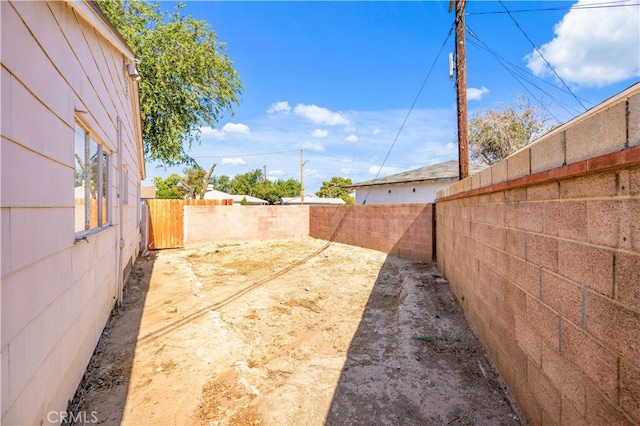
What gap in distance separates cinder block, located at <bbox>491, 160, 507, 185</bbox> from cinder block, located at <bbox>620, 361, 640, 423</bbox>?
1704 mm

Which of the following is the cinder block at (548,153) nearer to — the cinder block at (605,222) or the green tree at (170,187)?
the cinder block at (605,222)

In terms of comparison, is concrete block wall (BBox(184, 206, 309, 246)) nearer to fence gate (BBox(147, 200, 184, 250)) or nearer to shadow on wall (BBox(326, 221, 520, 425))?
fence gate (BBox(147, 200, 184, 250))

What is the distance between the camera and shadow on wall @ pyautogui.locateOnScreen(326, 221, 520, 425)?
246 cm

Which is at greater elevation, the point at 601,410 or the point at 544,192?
the point at 544,192

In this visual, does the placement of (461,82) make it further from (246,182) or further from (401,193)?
(246,182)

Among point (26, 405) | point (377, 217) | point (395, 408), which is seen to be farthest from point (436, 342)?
point (377, 217)

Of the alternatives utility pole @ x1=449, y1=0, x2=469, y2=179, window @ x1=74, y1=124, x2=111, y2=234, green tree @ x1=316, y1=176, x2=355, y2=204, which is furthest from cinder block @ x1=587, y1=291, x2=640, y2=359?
green tree @ x1=316, y1=176, x2=355, y2=204

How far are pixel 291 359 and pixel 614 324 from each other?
2800 millimetres

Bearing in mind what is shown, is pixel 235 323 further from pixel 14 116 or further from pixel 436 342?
pixel 14 116

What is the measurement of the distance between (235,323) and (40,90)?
11.2ft

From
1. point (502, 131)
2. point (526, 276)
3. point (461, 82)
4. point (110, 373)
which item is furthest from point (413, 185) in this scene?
point (110, 373)

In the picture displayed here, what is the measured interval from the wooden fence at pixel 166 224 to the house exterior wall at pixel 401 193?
11.8m

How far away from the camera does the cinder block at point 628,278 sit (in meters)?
1.25

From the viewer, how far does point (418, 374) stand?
9.94 ft
